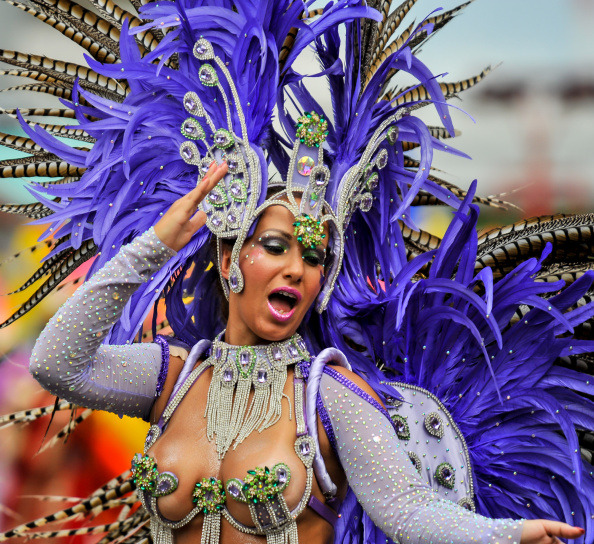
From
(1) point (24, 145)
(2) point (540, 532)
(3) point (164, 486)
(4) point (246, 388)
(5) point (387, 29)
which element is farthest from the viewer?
(1) point (24, 145)

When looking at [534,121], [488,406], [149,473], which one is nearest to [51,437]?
[149,473]

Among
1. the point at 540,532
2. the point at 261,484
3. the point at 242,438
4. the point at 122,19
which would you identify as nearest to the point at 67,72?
the point at 122,19

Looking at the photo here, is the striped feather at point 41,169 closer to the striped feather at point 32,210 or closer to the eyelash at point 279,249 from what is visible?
the striped feather at point 32,210

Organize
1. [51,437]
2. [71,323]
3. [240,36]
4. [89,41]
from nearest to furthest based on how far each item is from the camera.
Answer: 1. [71,323]
2. [240,36]
3. [89,41]
4. [51,437]

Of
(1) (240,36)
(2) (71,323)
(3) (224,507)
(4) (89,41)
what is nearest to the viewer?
(2) (71,323)

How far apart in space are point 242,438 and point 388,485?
14.7 inches

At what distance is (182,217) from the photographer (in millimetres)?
2010

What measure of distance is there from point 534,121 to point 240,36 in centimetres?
179

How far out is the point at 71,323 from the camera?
6.48 feet

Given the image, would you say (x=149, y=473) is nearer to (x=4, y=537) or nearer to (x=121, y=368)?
(x=121, y=368)

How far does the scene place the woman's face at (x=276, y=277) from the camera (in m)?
2.16

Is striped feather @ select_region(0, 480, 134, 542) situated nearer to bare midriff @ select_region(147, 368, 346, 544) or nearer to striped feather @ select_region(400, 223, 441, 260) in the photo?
bare midriff @ select_region(147, 368, 346, 544)

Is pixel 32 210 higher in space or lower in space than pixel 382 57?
lower

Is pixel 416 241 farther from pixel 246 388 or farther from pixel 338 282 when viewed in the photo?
pixel 246 388
